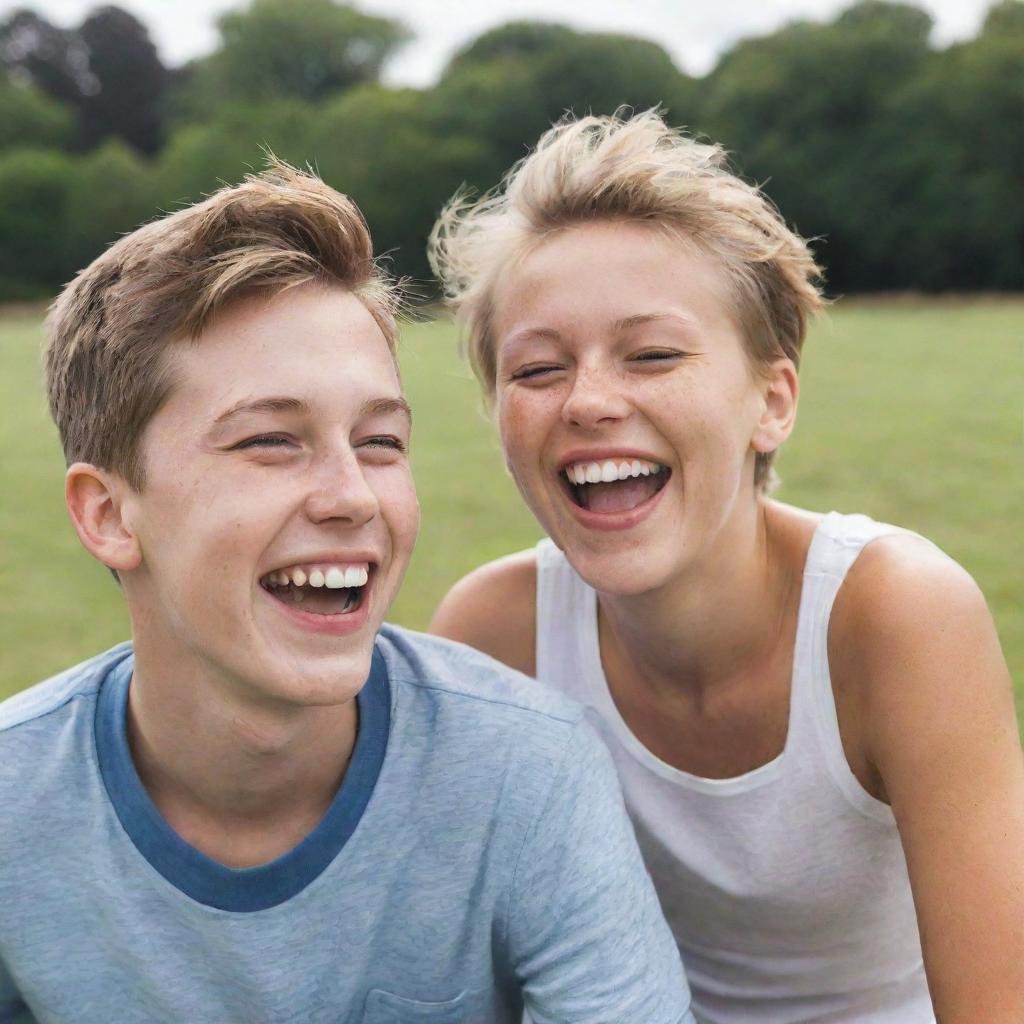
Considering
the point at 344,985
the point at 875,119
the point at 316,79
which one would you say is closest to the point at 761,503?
the point at 344,985

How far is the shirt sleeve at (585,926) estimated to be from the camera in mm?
2439

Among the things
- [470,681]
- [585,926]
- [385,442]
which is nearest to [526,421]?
[385,442]

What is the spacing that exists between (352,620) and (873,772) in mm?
1160

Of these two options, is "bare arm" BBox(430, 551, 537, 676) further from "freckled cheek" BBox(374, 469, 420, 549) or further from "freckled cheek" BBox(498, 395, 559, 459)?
"freckled cheek" BBox(374, 469, 420, 549)

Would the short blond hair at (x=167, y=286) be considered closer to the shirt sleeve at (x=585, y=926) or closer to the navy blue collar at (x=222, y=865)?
the navy blue collar at (x=222, y=865)

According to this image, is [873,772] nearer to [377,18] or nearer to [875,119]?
[875,119]

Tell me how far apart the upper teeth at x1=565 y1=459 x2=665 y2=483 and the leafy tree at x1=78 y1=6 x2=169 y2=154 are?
82.7 metres

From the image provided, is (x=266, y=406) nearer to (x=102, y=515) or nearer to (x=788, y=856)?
(x=102, y=515)

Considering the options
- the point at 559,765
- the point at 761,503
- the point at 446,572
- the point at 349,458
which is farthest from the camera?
the point at 446,572

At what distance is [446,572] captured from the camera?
32.4 ft

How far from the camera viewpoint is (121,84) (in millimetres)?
80750

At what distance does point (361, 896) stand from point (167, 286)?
3.83 feet

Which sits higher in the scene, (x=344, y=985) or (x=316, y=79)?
(x=316, y=79)

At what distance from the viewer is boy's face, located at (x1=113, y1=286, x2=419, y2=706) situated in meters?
2.36
